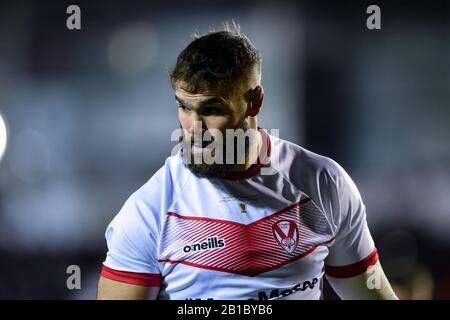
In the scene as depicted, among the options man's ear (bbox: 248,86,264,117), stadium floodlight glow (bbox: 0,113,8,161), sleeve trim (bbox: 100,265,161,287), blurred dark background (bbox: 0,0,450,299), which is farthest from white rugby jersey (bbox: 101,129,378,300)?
stadium floodlight glow (bbox: 0,113,8,161)

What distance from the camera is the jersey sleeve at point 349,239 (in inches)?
85.6

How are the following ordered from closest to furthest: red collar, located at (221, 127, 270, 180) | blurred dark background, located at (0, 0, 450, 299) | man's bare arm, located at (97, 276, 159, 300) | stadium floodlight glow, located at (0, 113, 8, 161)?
man's bare arm, located at (97, 276, 159, 300) < red collar, located at (221, 127, 270, 180) < blurred dark background, located at (0, 0, 450, 299) < stadium floodlight glow, located at (0, 113, 8, 161)

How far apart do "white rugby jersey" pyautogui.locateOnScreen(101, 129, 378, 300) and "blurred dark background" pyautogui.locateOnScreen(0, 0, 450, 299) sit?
1.82 metres

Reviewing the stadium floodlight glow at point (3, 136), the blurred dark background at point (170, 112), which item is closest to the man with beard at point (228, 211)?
the blurred dark background at point (170, 112)

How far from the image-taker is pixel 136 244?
2.03 metres

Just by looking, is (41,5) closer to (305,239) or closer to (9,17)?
(9,17)

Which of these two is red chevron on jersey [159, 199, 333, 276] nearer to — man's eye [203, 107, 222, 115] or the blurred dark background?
man's eye [203, 107, 222, 115]

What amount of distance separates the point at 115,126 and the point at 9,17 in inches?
44.3

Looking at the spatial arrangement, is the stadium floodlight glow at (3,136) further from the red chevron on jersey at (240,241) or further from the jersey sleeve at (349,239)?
the jersey sleeve at (349,239)

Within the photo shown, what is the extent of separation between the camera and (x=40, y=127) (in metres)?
4.51

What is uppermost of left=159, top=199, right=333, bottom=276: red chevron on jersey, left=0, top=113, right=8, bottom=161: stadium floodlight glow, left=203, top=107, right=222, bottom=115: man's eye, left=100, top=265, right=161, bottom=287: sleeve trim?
left=203, top=107, right=222, bottom=115: man's eye

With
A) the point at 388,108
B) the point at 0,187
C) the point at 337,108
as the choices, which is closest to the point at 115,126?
the point at 0,187

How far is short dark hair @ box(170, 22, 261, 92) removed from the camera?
→ 80.8 inches
